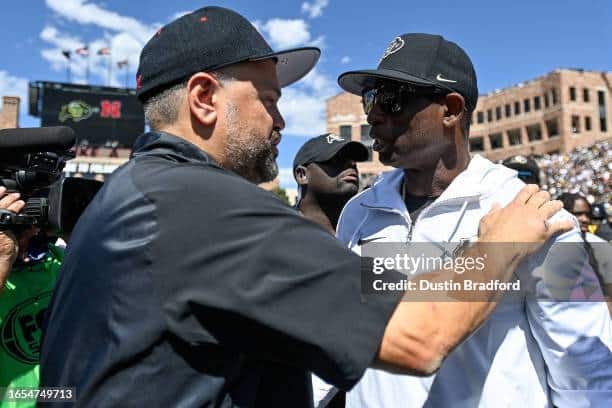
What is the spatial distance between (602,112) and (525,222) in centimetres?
5003

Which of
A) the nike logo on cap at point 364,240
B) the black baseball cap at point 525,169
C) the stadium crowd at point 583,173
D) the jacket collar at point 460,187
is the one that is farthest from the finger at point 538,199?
the stadium crowd at point 583,173

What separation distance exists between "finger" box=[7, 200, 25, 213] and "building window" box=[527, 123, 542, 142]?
4931 cm

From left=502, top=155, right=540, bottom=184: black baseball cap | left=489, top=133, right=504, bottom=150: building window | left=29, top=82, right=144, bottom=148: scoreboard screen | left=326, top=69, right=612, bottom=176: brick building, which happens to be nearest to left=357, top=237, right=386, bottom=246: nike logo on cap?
left=502, top=155, right=540, bottom=184: black baseball cap

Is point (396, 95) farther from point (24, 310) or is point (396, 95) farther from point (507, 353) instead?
point (24, 310)

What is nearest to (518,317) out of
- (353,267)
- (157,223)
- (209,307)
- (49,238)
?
(353,267)

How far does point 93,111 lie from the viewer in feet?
135

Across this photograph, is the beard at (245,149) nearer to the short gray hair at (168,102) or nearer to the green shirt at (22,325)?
the short gray hair at (168,102)

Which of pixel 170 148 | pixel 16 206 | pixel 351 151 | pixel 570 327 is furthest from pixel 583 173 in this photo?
pixel 170 148

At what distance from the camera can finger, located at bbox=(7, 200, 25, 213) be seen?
216cm

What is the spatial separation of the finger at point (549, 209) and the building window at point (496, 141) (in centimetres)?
5176

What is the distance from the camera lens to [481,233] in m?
1.43

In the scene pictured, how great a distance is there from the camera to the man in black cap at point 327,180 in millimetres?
4094

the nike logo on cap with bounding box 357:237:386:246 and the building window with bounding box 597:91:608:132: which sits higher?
the building window with bounding box 597:91:608:132

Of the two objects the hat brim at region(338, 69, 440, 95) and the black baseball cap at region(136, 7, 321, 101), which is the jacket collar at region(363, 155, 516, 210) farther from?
the black baseball cap at region(136, 7, 321, 101)
